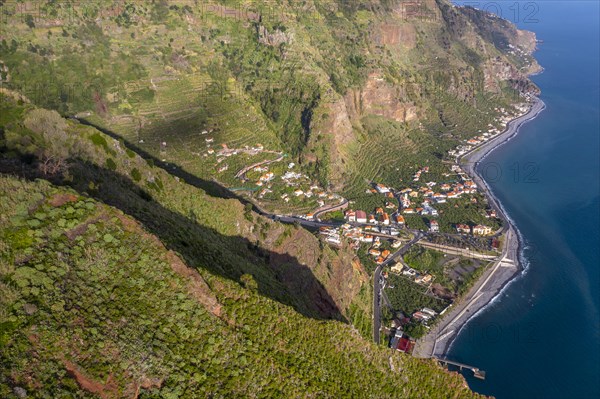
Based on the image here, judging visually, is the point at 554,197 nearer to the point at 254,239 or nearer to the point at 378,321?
the point at 378,321

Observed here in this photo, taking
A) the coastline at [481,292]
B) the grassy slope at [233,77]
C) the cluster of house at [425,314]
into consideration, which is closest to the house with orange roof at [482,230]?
the coastline at [481,292]

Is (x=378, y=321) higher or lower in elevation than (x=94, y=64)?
lower

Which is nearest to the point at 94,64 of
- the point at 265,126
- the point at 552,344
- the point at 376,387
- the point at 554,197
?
the point at 265,126

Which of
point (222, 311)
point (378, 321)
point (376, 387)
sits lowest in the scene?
point (378, 321)

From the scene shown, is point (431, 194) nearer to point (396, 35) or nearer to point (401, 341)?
point (401, 341)

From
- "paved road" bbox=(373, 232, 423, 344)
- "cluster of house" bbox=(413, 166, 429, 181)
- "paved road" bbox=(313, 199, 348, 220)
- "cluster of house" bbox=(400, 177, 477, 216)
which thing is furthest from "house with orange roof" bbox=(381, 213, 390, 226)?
"cluster of house" bbox=(413, 166, 429, 181)

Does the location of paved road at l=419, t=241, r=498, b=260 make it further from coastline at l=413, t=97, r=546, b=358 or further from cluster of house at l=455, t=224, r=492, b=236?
cluster of house at l=455, t=224, r=492, b=236
